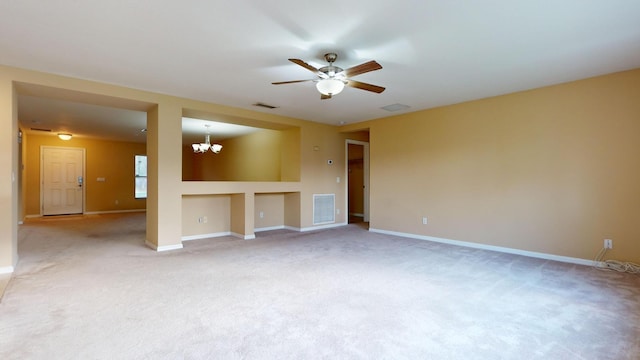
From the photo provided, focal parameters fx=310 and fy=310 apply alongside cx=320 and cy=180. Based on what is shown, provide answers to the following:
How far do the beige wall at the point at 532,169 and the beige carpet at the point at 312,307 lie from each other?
528mm

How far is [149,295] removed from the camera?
2.92 metres

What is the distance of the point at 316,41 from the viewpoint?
2.96m

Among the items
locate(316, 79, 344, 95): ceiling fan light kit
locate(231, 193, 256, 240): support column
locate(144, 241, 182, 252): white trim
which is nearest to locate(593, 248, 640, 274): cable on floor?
locate(316, 79, 344, 95): ceiling fan light kit

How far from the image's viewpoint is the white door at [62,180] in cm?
880

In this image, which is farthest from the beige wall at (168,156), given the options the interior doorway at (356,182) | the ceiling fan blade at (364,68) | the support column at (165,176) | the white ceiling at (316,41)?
Result: the ceiling fan blade at (364,68)

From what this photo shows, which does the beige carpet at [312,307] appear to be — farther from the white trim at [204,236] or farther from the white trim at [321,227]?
the white trim at [321,227]

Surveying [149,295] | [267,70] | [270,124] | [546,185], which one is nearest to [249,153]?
[270,124]

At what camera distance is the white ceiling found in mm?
2404

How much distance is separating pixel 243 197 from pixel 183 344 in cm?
385

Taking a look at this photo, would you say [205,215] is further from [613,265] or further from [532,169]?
[613,265]

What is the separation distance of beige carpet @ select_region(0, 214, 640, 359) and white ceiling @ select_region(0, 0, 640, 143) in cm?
239

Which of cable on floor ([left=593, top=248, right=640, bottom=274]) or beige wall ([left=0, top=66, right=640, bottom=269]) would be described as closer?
cable on floor ([left=593, top=248, right=640, bottom=274])

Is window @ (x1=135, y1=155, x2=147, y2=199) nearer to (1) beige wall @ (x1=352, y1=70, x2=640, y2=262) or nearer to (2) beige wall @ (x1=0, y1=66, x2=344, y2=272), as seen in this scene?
(2) beige wall @ (x1=0, y1=66, x2=344, y2=272)

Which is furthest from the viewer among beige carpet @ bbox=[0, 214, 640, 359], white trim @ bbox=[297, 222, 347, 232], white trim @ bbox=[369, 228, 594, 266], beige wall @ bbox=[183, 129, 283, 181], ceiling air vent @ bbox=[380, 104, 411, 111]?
beige wall @ bbox=[183, 129, 283, 181]
